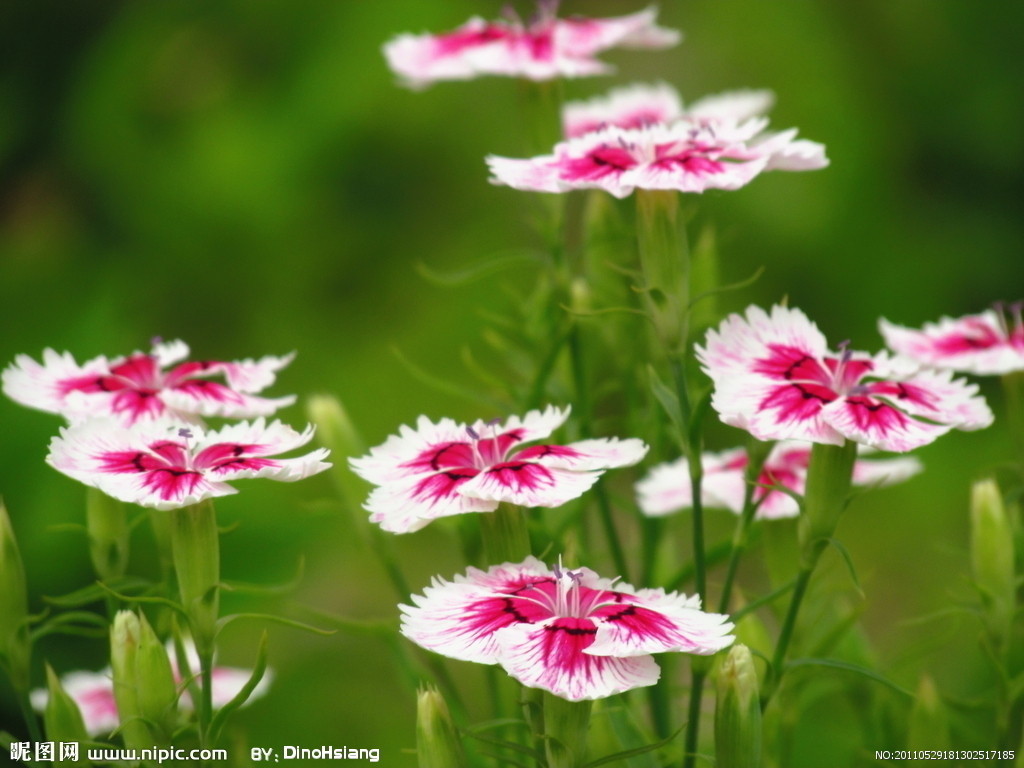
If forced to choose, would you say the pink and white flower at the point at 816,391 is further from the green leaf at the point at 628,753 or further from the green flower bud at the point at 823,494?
the green leaf at the point at 628,753

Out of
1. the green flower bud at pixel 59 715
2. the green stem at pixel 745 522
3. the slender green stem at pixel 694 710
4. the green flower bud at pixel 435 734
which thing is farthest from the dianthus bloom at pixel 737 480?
the green flower bud at pixel 59 715

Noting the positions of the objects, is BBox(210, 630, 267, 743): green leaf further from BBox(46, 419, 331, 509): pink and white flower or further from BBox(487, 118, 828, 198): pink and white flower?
BBox(487, 118, 828, 198): pink and white flower

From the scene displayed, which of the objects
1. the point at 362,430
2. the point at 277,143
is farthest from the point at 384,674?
the point at 277,143

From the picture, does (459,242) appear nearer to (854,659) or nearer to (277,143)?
(277,143)

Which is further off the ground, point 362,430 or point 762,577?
point 362,430

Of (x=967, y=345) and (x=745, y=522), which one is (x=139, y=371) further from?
(x=967, y=345)

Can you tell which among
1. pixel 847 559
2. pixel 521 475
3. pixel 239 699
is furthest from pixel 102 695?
pixel 847 559
